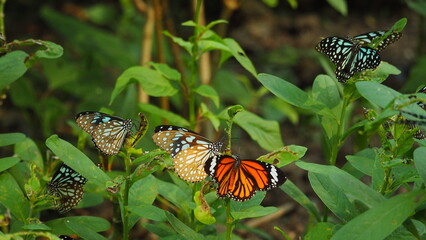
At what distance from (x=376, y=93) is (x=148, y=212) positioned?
0.64m

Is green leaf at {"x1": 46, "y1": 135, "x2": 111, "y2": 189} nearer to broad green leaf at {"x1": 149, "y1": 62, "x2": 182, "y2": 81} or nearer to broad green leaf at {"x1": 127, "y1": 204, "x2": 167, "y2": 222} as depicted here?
broad green leaf at {"x1": 127, "y1": 204, "x2": 167, "y2": 222}

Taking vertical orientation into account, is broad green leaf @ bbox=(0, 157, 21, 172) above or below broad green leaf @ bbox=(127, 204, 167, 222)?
above

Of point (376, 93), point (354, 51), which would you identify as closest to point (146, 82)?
point (354, 51)

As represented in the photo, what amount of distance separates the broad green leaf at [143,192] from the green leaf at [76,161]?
16cm

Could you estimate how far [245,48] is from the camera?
487cm

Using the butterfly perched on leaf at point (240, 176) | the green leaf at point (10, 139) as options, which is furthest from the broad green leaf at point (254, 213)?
the green leaf at point (10, 139)

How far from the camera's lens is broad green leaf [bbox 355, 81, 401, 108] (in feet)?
4.54

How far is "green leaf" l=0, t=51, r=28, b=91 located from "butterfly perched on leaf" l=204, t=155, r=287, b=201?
732 mm

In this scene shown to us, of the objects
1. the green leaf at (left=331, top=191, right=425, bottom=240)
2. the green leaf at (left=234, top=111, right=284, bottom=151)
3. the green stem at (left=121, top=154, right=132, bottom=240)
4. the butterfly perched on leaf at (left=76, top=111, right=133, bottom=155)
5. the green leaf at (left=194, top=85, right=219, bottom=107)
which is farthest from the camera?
the green leaf at (left=234, top=111, right=284, bottom=151)

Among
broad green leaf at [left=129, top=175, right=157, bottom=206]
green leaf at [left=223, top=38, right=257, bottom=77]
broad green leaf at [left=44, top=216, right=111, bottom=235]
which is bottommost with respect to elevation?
broad green leaf at [left=44, top=216, right=111, bottom=235]

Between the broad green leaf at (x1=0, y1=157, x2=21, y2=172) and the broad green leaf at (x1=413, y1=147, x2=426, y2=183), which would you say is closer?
the broad green leaf at (x1=413, y1=147, x2=426, y2=183)

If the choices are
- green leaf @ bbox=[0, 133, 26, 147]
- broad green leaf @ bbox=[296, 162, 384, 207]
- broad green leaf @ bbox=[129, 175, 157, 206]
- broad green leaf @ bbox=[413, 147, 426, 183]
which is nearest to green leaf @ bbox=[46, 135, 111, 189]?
broad green leaf @ bbox=[129, 175, 157, 206]

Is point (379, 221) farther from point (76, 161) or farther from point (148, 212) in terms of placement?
point (76, 161)

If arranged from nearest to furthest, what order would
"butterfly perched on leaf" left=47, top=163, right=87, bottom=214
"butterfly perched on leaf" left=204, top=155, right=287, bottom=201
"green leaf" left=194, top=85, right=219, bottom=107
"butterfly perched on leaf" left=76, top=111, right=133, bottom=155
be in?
1. "butterfly perched on leaf" left=204, top=155, right=287, bottom=201
2. "butterfly perched on leaf" left=76, top=111, right=133, bottom=155
3. "butterfly perched on leaf" left=47, top=163, right=87, bottom=214
4. "green leaf" left=194, top=85, right=219, bottom=107
